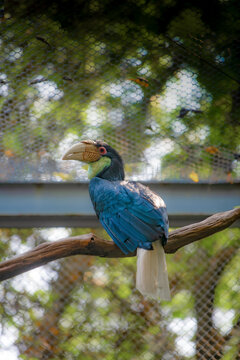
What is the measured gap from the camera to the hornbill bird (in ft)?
3.21

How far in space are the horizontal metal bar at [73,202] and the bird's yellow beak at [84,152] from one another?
0.19 meters

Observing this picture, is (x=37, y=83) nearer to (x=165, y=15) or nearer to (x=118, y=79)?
(x=118, y=79)

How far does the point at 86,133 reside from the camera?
154 centimetres

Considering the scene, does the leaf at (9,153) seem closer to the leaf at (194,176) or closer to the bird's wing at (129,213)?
the bird's wing at (129,213)

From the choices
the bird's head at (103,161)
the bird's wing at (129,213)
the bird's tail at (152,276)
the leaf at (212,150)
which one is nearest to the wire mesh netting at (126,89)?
the leaf at (212,150)

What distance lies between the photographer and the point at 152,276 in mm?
973

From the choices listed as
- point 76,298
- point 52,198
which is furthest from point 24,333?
point 52,198

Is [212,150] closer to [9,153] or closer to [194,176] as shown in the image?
[194,176]

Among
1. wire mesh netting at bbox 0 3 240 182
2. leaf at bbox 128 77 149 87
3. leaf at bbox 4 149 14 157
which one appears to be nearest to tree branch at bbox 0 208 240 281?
wire mesh netting at bbox 0 3 240 182

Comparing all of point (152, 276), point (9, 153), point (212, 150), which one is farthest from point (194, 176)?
point (9, 153)

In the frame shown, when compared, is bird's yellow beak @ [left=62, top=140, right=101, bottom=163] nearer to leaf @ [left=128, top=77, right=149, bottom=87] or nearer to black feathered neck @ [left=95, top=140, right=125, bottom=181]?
black feathered neck @ [left=95, top=140, right=125, bottom=181]

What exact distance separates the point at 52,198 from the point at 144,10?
842 mm

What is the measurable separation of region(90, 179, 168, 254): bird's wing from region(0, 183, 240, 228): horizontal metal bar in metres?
0.22

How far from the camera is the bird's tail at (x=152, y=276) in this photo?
965 millimetres
